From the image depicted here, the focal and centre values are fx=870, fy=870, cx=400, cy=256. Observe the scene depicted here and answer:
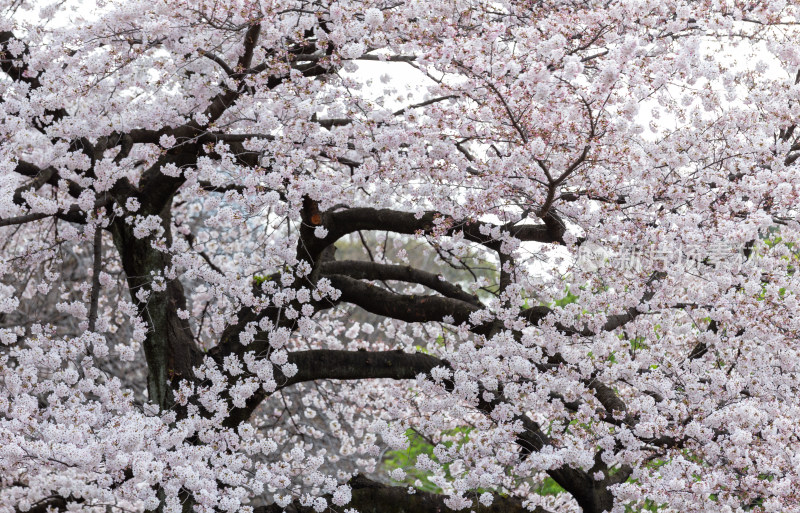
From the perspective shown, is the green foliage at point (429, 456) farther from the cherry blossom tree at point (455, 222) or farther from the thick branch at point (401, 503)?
the cherry blossom tree at point (455, 222)

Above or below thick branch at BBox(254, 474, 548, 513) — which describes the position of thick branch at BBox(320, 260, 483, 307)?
above

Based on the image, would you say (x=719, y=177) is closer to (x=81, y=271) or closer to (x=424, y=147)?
(x=424, y=147)

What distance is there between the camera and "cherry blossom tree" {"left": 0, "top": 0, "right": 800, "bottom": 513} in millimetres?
6336

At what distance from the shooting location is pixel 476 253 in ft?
36.6

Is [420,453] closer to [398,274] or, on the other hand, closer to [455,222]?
[398,274]

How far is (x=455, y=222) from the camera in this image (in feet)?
23.2

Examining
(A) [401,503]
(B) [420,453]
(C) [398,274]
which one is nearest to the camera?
(A) [401,503]

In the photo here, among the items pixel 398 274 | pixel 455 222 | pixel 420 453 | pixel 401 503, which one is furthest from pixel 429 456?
pixel 455 222

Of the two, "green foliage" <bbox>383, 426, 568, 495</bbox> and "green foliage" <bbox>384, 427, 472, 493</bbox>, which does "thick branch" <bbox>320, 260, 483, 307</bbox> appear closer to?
"green foliage" <bbox>383, 426, 568, 495</bbox>

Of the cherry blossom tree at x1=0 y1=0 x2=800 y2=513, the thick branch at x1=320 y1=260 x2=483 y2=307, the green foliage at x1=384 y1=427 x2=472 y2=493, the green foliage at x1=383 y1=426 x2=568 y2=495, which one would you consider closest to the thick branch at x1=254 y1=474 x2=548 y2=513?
the cherry blossom tree at x1=0 y1=0 x2=800 y2=513

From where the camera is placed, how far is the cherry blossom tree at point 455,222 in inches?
249

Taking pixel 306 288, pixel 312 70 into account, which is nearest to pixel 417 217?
pixel 306 288

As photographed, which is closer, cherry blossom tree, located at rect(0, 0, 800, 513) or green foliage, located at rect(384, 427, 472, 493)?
cherry blossom tree, located at rect(0, 0, 800, 513)

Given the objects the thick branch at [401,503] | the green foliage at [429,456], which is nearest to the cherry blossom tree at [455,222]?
the thick branch at [401,503]
